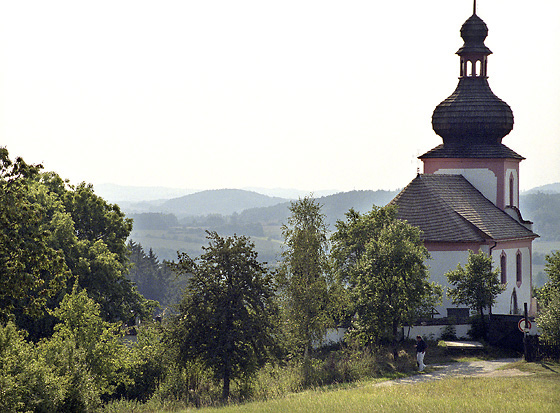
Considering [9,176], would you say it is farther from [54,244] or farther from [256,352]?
[54,244]

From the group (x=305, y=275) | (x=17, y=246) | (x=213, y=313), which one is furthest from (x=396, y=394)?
(x=17, y=246)

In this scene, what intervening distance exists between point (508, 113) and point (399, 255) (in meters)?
22.8

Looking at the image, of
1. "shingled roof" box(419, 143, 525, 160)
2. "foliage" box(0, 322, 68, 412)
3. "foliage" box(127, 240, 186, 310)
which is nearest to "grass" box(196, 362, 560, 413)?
"foliage" box(0, 322, 68, 412)

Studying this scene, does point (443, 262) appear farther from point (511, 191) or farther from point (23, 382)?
point (23, 382)

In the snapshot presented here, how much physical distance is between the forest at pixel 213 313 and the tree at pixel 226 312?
4 cm

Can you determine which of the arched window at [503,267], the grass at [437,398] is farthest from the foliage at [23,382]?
the arched window at [503,267]

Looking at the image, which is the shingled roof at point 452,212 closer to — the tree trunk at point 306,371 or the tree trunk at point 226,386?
the tree trunk at point 306,371

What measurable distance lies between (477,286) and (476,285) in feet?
0.21

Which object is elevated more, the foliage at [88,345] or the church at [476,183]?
the church at [476,183]

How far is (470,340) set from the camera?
3641 centimetres

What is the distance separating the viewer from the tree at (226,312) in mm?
26266

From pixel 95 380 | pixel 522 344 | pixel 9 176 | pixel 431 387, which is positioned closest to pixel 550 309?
pixel 522 344

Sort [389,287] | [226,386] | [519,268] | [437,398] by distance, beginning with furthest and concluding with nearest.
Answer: [519,268] < [389,287] < [226,386] < [437,398]

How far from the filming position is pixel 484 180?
51031 millimetres
